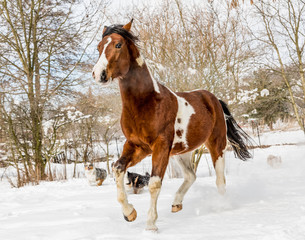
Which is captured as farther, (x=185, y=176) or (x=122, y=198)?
(x=185, y=176)

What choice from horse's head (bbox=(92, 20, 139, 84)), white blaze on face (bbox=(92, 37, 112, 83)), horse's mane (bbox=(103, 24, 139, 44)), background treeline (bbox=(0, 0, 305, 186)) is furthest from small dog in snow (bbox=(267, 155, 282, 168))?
white blaze on face (bbox=(92, 37, 112, 83))

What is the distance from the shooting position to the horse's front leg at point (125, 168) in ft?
8.03

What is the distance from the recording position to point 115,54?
2.33 metres

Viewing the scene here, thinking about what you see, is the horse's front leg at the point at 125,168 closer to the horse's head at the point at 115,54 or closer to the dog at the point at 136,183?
the horse's head at the point at 115,54

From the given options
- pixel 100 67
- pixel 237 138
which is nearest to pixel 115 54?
pixel 100 67

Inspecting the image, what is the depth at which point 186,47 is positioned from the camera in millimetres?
6531

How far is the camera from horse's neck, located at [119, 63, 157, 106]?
8.36 ft

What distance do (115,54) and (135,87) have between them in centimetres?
38

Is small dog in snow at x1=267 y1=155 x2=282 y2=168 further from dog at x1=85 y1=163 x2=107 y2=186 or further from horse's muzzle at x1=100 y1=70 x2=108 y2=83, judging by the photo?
horse's muzzle at x1=100 y1=70 x2=108 y2=83

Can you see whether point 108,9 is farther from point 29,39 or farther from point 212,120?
point 212,120

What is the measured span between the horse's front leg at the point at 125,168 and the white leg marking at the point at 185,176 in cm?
75

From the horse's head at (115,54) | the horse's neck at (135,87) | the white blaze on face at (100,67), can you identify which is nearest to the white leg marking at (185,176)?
the horse's neck at (135,87)

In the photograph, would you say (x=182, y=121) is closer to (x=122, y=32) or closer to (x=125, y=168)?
(x=125, y=168)

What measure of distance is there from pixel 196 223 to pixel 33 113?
7.50m
